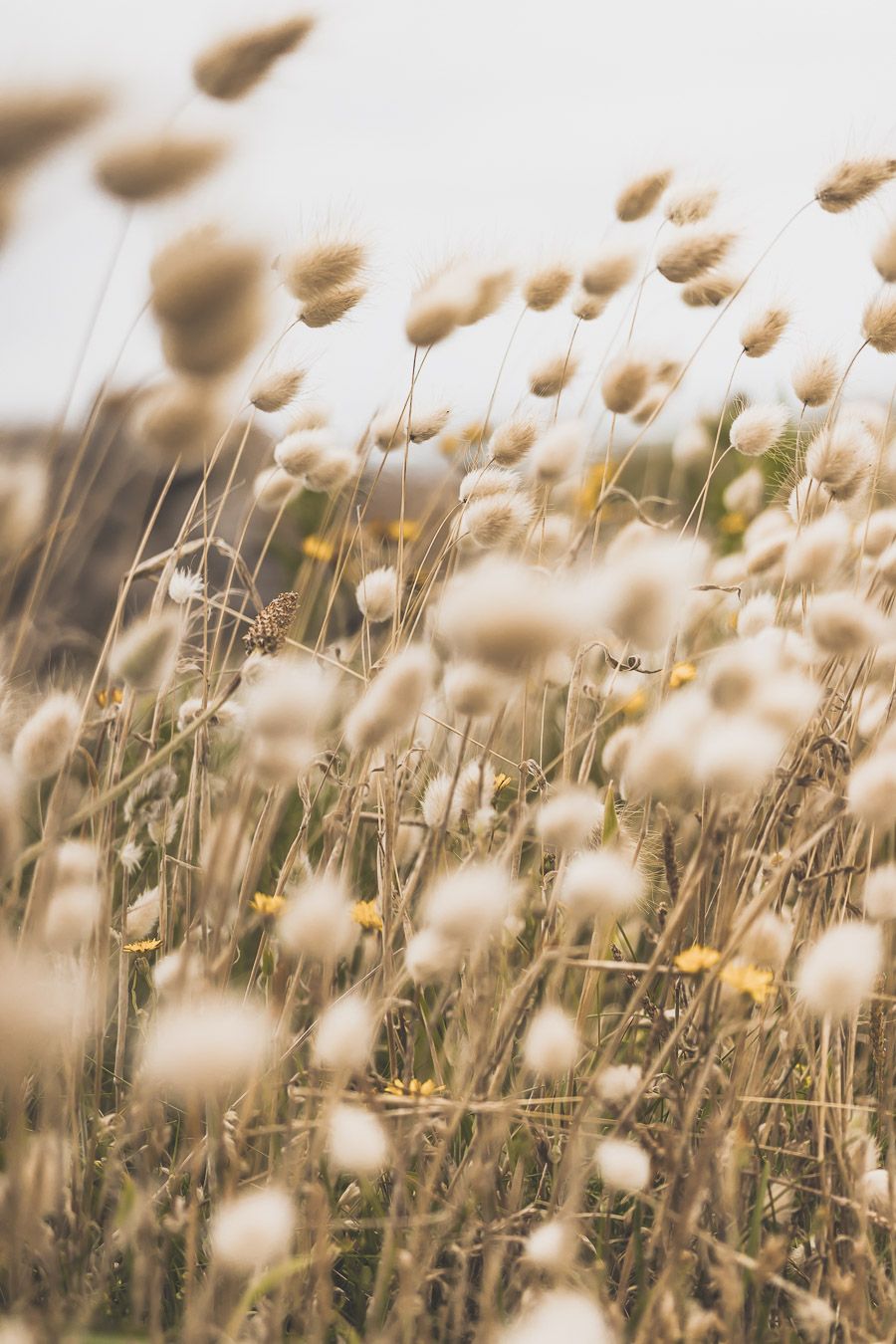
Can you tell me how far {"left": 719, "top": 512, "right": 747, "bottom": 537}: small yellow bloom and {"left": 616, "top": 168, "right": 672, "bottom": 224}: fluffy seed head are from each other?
2.14 meters

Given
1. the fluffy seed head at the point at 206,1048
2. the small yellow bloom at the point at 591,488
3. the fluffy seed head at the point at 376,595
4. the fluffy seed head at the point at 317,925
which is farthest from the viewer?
the small yellow bloom at the point at 591,488

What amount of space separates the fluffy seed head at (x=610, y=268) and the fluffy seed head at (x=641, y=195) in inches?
5.7

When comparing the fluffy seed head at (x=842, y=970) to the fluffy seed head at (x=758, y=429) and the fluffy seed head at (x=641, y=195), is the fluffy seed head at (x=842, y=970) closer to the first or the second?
the fluffy seed head at (x=758, y=429)

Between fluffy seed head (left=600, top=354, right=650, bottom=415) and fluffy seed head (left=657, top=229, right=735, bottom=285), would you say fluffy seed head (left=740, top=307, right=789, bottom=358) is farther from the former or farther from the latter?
fluffy seed head (left=600, top=354, right=650, bottom=415)

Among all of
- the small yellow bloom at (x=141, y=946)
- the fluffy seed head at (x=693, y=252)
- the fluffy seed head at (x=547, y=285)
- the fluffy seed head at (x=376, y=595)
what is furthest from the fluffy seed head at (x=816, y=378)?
the small yellow bloom at (x=141, y=946)

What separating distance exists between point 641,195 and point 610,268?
0.18 metres

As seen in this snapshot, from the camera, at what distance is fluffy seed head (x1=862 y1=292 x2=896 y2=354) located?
0.94 metres

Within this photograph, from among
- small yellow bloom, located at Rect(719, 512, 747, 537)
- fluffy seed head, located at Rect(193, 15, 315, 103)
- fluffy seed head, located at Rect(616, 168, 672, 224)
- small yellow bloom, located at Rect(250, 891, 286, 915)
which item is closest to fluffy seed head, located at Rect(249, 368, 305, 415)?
fluffy seed head, located at Rect(193, 15, 315, 103)

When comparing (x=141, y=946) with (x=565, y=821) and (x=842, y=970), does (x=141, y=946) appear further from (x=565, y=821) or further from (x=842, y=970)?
(x=842, y=970)

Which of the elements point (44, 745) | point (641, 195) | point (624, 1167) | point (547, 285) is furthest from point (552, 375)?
point (624, 1167)

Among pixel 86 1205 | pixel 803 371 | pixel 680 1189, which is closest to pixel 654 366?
pixel 803 371

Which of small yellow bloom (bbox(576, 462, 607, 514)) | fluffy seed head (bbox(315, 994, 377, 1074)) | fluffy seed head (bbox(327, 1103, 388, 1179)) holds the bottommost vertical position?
small yellow bloom (bbox(576, 462, 607, 514))

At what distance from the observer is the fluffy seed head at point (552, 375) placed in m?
1.10

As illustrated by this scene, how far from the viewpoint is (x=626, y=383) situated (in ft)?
2.67
